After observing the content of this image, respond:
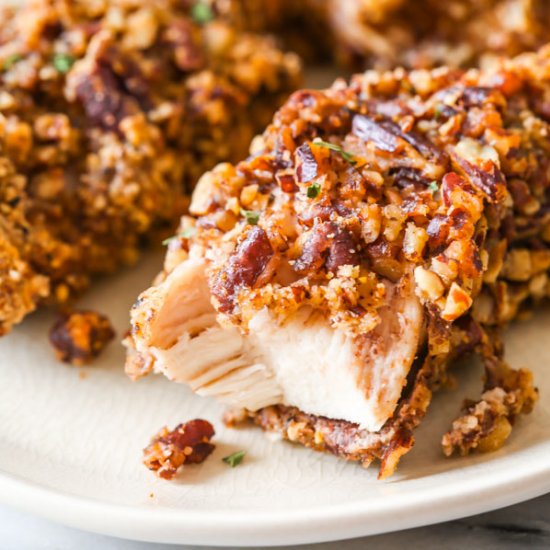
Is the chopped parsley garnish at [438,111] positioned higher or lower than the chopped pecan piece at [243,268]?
lower

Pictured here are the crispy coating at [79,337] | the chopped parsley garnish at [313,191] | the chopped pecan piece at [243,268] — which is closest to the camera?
the chopped pecan piece at [243,268]

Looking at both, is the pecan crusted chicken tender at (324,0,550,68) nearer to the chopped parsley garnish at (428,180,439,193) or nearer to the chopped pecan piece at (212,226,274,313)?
the chopped parsley garnish at (428,180,439,193)

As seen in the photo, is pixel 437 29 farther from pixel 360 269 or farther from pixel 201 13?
pixel 360 269

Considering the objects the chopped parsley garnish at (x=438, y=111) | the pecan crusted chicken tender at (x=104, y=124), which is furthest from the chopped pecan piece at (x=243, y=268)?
the pecan crusted chicken tender at (x=104, y=124)

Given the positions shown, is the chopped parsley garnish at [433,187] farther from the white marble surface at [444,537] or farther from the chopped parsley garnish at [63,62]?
the chopped parsley garnish at [63,62]

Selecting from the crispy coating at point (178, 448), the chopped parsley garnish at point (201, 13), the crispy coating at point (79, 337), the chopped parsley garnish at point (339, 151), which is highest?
the chopped parsley garnish at point (201, 13)

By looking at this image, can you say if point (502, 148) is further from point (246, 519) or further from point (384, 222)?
point (246, 519)

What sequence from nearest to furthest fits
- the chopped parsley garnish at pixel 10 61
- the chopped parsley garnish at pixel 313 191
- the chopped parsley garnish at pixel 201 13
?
the chopped parsley garnish at pixel 313 191 < the chopped parsley garnish at pixel 10 61 < the chopped parsley garnish at pixel 201 13

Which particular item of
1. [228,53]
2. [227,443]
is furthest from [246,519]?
[228,53]

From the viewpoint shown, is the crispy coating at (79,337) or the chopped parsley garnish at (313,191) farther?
the crispy coating at (79,337)
